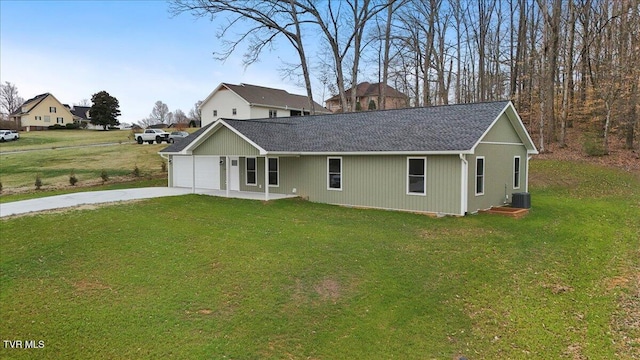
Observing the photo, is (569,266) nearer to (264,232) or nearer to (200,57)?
(264,232)

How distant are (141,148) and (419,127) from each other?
27698mm

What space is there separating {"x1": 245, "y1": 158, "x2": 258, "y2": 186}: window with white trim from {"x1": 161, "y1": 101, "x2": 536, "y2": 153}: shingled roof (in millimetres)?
1669

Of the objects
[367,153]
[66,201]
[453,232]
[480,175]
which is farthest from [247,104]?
[453,232]

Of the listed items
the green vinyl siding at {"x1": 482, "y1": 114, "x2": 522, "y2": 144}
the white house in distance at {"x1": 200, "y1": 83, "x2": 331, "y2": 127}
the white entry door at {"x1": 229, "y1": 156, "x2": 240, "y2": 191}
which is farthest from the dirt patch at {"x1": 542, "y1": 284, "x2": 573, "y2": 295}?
the white house in distance at {"x1": 200, "y1": 83, "x2": 331, "y2": 127}

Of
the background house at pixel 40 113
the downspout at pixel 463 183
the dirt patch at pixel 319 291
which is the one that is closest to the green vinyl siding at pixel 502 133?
the downspout at pixel 463 183

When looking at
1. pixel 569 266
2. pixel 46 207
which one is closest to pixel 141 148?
pixel 46 207

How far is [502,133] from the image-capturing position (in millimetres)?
15336

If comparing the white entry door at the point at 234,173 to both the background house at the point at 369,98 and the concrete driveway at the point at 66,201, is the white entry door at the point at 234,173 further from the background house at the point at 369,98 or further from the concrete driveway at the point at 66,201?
the background house at the point at 369,98

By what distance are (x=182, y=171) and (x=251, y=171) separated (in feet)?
16.2

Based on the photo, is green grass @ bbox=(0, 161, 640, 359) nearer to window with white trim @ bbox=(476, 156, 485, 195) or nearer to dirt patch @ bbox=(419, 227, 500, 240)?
dirt patch @ bbox=(419, 227, 500, 240)

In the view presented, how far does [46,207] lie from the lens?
14461mm

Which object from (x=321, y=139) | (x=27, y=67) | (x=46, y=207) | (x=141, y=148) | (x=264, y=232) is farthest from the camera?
(x=141, y=148)

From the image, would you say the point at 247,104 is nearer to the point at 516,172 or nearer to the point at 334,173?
the point at 334,173

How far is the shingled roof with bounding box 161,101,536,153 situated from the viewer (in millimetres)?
13648
